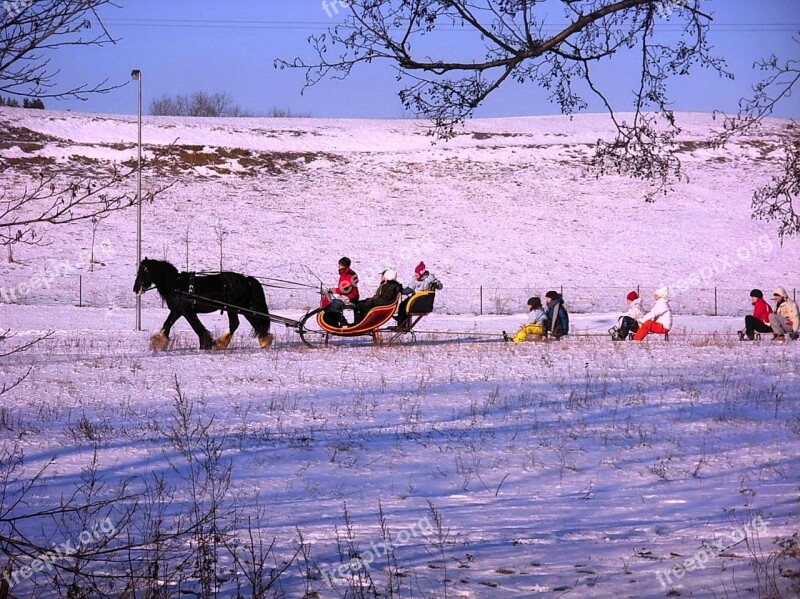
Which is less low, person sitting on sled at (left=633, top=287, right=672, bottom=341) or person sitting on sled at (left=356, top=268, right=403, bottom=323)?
person sitting on sled at (left=356, top=268, right=403, bottom=323)

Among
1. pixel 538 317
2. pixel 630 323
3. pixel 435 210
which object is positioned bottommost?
pixel 630 323

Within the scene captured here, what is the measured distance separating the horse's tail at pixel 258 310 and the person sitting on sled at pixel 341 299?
1204mm

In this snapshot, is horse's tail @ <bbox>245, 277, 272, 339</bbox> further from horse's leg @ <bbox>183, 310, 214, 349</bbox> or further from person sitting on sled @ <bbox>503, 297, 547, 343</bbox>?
person sitting on sled @ <bbox>503, 297, 547, 343</bbox>

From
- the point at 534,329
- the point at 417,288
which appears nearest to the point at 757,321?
the point at 534,329

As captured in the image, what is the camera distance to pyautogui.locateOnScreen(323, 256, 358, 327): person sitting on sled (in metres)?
17.9

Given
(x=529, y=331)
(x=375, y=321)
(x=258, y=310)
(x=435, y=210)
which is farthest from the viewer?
(x=435, y=210)

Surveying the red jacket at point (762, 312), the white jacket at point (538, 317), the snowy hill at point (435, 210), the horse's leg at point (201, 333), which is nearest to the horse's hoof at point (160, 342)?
the horse's leg at point (201, 333)

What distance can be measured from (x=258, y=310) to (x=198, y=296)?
1282 mm

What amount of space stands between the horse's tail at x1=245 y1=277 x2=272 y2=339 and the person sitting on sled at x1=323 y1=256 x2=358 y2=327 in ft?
3.95

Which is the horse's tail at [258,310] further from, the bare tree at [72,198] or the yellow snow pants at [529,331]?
the bare tree at [72,198]

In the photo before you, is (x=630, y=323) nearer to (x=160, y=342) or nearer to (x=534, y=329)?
(x=534, y=329)

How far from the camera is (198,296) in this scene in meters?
17.8

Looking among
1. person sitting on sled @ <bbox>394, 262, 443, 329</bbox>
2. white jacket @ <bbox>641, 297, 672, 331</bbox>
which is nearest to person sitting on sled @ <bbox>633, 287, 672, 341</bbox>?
white jacket @ <bbox>641, 297, 672, 331</bbox>

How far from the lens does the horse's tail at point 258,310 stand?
18234mm
